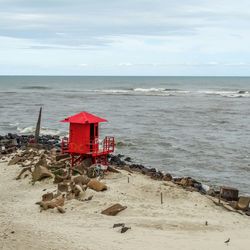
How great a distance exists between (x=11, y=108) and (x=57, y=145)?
3424cm

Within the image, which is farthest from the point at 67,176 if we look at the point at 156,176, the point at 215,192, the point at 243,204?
the point at 243,204

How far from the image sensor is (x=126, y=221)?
57.2 feet

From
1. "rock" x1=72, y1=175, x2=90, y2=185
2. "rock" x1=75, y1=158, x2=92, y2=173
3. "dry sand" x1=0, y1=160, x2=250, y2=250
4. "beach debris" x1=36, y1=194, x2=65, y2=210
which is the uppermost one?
"rock" x1=75, y1=158, x2=92, y2=173

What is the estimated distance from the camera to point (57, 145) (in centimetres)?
3528

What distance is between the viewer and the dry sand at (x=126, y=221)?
15492mm

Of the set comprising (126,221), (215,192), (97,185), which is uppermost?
(97,185)

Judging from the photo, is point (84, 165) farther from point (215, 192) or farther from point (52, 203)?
point (215, 192)

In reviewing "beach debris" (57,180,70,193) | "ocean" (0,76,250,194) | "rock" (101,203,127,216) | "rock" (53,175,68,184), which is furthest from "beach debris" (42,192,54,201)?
"ocean" (0,76,250,194)

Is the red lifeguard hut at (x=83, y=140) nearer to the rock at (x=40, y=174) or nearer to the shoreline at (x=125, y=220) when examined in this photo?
the rock at (x=40, y=174)

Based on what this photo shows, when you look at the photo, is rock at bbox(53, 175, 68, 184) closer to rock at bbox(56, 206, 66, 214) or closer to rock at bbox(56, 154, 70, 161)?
rock at bbox(56, 206, 66, 214)

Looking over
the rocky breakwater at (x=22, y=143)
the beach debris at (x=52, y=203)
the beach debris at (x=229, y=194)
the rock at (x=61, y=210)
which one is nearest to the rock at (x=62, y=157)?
the rocky breakwater at (x=22, y=143)

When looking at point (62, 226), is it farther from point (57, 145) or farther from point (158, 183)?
point (57, 145)

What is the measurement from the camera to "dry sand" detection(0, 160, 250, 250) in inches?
610

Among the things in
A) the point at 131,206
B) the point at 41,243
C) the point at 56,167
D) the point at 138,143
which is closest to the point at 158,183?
the point at 131,206
